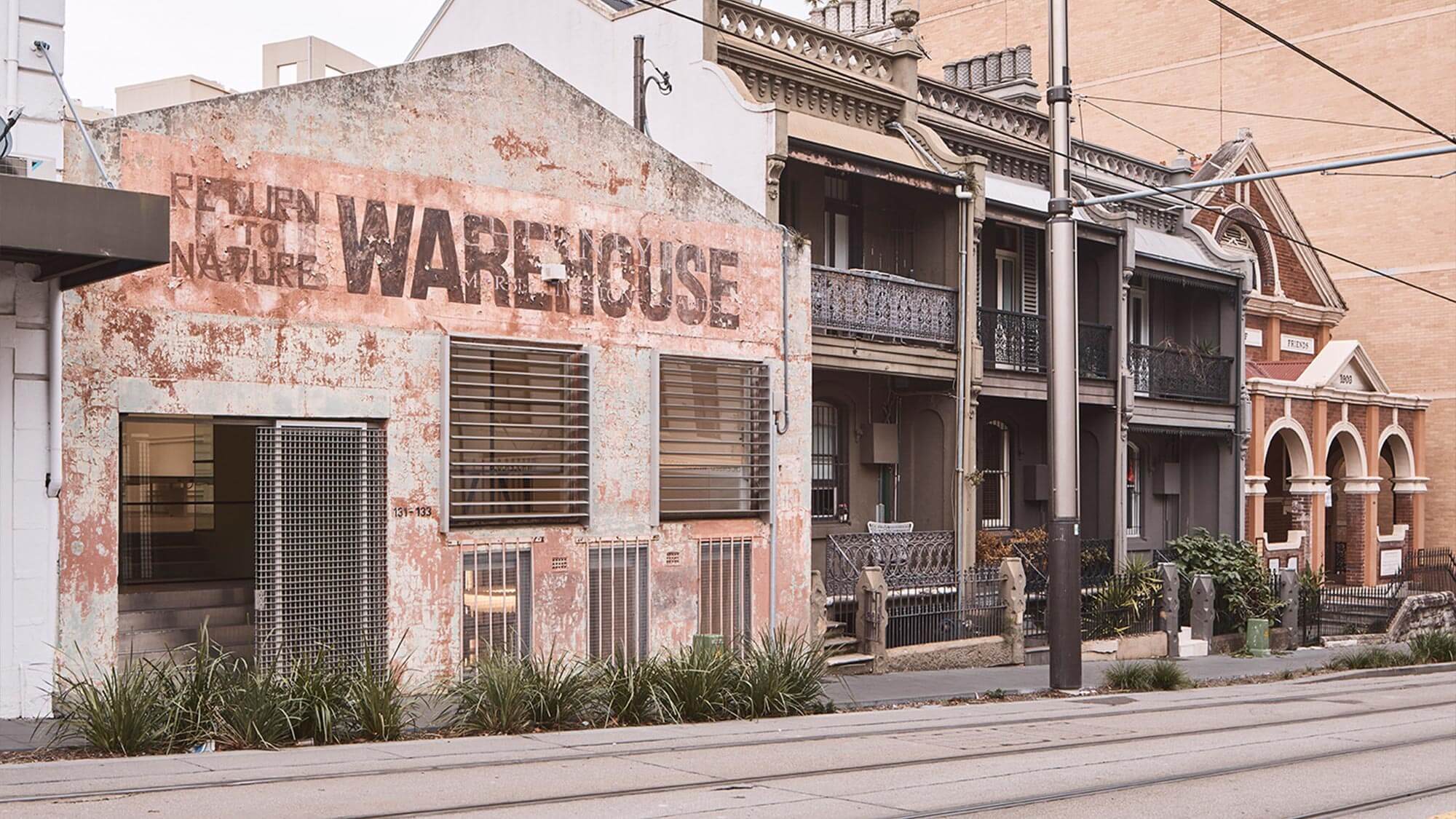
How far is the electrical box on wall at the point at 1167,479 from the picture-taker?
29.9m

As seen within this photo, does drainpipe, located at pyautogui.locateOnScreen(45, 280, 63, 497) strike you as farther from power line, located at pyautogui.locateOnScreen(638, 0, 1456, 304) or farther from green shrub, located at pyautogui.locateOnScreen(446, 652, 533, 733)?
power line, located at pyautogui.locateOnScreen(638, 0, 1456, 304)

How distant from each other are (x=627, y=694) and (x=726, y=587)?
155 inches

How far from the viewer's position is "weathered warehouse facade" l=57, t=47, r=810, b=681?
1324 cm

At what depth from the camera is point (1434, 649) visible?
25.2m

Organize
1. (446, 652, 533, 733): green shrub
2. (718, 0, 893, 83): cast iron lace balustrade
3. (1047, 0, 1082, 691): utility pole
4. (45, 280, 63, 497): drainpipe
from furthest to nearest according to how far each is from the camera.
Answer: (718, 0, 893, 83): cast iron lace balustrade
(1047, 0, 1082, 691): utility pole
(446, 652, 533, 733): green shrub
(45, 280, 63, 497): drainpipe

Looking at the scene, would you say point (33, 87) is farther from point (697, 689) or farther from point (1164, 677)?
point (1164, 677)

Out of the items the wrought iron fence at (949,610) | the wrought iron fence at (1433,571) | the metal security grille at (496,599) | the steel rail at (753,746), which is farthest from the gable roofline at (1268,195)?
the metal security grille at (496,599)

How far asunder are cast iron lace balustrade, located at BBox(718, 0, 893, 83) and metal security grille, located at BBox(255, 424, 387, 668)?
30.1 ft

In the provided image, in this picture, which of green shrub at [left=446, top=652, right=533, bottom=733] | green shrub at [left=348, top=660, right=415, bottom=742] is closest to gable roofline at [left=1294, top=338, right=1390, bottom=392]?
green shrub at [left=446, top=652, right=533, bottom=733]

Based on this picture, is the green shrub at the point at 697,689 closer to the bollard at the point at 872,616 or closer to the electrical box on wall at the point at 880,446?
the bollard at the point at 872,616

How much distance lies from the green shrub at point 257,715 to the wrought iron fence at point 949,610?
9.67 m

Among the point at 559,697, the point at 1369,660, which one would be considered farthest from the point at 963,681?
the point at 1369,660

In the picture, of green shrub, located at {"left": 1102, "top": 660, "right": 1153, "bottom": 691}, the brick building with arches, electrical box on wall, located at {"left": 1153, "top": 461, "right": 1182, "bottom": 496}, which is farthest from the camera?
the brick building with arches

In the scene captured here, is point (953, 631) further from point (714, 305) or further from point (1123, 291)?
point (1123, 291)
